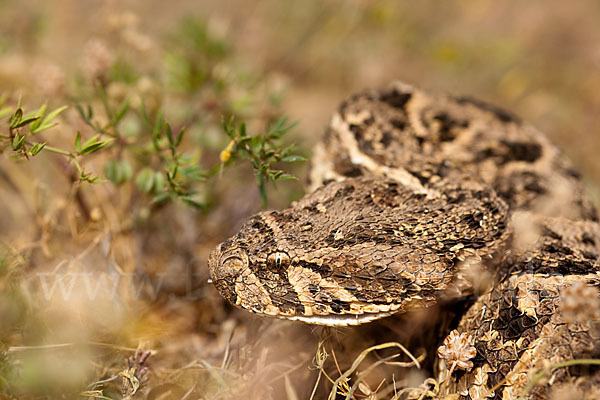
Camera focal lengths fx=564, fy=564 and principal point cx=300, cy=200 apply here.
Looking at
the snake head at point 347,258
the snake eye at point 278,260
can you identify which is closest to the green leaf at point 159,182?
the snake head at point 347,258

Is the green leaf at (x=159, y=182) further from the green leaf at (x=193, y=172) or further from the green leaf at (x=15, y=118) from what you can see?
the green leaf at (x=15, y=118)

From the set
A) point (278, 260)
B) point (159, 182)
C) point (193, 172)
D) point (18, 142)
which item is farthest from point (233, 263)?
point (18, 142)

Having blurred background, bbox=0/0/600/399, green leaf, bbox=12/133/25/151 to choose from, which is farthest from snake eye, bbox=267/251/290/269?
green leaf, bbox=12/133/25/151

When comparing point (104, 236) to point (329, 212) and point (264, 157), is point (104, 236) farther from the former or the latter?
point (329, 212)

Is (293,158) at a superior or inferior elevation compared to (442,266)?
superior

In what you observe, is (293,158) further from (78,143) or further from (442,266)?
(78,143)

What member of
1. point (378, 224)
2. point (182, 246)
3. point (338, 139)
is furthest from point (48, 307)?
point (338, 139)
